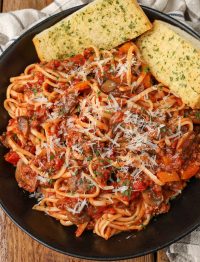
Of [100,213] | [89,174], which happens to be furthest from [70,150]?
[100,213]

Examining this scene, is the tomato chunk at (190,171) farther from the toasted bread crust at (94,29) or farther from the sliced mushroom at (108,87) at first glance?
the toasted bread crust at (94,29)

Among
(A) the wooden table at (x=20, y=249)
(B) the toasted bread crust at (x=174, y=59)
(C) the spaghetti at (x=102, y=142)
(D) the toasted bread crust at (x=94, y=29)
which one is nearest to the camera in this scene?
(C) the spaghetti at (x=102, y=142)

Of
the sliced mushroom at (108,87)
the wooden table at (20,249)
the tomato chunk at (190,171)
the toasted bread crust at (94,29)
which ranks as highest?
the toasted bread crust at (94,29)

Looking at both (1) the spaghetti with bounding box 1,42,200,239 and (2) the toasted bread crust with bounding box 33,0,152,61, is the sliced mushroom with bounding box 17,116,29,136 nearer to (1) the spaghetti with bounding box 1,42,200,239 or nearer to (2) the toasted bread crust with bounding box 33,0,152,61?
(1) the spaghetti with bounding box 1,42,200,239

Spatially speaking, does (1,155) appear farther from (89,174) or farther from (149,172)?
(149,172)

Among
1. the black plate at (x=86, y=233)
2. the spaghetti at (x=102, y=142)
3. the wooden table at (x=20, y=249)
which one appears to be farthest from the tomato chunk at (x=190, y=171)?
the wooden table at (x=20, y=249)

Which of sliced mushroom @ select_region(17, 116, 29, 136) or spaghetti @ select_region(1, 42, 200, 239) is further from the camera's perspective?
sliced mushroom @ select_region(17, 116, 29, 136)

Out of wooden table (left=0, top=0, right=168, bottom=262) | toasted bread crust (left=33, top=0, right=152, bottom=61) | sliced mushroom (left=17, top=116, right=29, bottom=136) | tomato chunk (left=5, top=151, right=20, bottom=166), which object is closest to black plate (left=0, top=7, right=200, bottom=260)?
tomato chunk (left=5, top=151, right=20, bottom=166)

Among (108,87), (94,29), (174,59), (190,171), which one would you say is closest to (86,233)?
(190,171)
